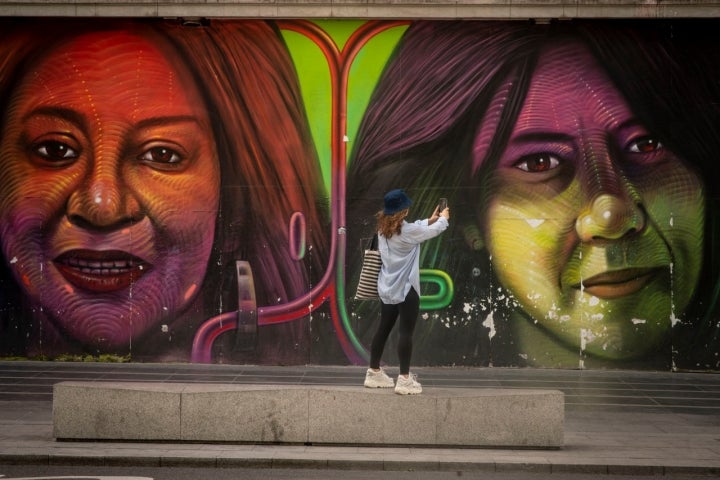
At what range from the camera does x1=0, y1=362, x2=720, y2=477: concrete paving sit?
28.9 feet

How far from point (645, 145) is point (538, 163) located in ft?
4.95

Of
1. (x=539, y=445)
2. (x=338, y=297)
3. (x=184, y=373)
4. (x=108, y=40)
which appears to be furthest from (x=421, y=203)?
(x=539, y=445)

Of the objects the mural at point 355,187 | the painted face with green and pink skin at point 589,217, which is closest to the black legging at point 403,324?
the mural at point 355,187

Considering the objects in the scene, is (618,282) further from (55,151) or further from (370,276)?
(55,151)

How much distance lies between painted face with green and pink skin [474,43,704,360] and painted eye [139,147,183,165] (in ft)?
14.0

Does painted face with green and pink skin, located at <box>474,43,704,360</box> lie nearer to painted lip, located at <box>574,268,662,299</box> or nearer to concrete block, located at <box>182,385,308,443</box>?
painted lip, located at <box>574,268,662,299</box>

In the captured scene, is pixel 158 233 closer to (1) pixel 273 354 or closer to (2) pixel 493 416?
(1) pixel 273 354

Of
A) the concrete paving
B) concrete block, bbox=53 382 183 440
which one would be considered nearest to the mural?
the concrete paving

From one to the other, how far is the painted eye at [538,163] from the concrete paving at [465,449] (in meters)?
2.82

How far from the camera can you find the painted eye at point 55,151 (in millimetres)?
15312

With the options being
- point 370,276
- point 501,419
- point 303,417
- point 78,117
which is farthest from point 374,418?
point 78,117

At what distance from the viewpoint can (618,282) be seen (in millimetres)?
14930

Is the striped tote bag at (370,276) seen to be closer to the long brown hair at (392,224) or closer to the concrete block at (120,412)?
the long brown hair at (392,224)

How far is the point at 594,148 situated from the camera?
1496cm
